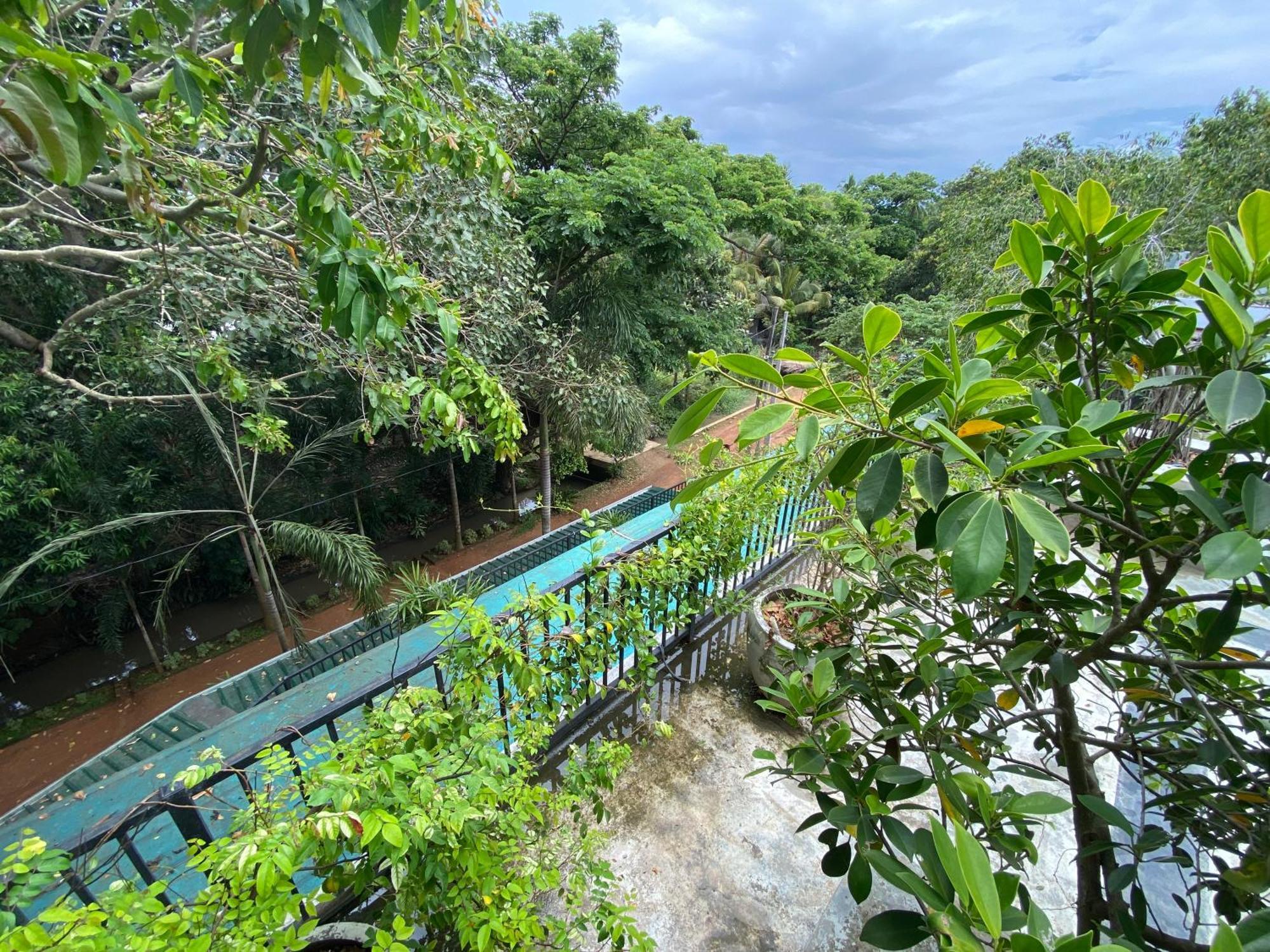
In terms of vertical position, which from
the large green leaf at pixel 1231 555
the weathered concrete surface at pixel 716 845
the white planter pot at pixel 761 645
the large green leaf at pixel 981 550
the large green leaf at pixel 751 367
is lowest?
the weathered concrete surface at pixel 716 845

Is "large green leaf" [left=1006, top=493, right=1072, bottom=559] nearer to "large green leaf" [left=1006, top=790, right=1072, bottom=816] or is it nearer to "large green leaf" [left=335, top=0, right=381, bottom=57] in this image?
"large green leaf" [left=1006, top=790, right=1072, bottom=816]

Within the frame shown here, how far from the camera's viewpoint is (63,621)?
6133mm

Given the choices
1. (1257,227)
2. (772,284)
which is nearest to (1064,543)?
(1257,227)

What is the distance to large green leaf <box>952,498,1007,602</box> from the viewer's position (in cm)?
53

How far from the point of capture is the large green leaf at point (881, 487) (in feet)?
2.20

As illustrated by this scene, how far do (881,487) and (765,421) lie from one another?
195mm

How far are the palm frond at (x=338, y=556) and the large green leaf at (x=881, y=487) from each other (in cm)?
419

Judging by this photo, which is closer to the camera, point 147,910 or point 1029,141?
point 147,910

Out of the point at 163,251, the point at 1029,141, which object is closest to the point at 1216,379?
the point at 163,251

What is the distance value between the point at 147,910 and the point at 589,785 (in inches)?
42.5

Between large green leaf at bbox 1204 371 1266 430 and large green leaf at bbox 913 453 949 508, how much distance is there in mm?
265

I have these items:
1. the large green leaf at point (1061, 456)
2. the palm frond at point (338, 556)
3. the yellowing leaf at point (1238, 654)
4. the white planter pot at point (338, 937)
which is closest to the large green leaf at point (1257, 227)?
the large green leaf at point (1061, 456)

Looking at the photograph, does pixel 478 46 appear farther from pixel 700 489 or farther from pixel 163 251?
pixel 700 489

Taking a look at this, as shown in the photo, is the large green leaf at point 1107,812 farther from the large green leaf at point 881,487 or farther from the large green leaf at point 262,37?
the large green leaf at point 262,37
